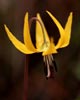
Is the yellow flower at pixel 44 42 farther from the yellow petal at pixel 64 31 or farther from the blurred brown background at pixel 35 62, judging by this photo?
the blurred brown background at pixel 35 62

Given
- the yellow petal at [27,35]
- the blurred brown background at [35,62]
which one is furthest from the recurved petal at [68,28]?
the blurred brown background at [35,62]

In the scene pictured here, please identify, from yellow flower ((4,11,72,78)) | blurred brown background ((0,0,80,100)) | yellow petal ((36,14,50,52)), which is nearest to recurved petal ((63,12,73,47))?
yellow flower ((4,11,72,78))

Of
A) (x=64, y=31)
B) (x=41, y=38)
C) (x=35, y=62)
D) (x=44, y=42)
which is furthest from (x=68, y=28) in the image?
(x=35, y=62)

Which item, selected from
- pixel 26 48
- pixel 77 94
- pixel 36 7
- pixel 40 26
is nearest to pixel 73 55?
pixel 77 94

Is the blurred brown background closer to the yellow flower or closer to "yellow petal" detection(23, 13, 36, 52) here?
the yellow flower

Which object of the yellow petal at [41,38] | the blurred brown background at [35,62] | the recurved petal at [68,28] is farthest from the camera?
the blurred brown background at [35,62]

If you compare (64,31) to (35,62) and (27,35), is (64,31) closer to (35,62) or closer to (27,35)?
(27,35)
